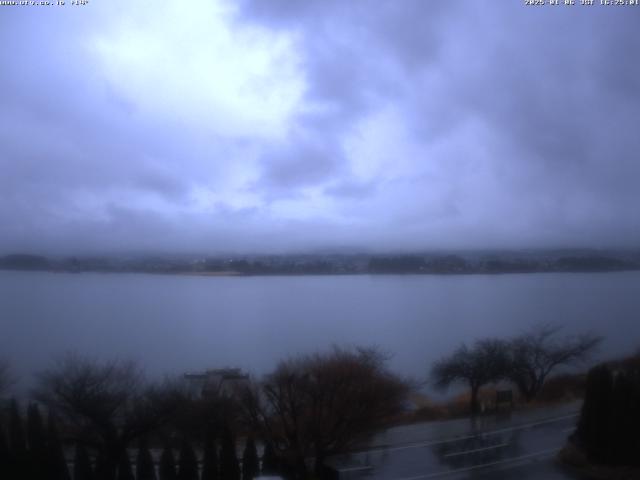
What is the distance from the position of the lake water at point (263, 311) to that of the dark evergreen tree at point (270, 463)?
3.39 meters

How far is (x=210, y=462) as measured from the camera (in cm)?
764

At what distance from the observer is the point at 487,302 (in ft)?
62.2

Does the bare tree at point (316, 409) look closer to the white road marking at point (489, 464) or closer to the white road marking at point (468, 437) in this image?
the white road marking at point (468, 437)

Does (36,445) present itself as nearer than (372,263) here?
Yes

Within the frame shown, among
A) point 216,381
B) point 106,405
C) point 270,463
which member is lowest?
point 270,463

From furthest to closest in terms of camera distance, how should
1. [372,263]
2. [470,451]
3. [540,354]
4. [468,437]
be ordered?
1. [372,263]
2. [540,354]
3. [468,437]
4. [470,451]

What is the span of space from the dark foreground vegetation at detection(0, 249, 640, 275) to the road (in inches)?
243

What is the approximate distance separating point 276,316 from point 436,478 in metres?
8.94

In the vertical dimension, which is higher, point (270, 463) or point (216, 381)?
point (216, 381)

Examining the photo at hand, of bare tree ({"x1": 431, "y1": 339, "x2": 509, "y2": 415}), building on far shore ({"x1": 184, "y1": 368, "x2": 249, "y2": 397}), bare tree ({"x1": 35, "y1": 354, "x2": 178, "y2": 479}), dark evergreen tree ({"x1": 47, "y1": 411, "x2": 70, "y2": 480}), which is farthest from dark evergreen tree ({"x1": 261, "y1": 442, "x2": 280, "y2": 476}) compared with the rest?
bare tree ({"x1": 431, "y1": 339, "x2": 509, "y2": 415})

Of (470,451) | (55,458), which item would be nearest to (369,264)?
(470,451)

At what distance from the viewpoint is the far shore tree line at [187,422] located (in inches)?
295

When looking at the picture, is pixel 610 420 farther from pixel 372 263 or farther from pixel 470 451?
pixel 372 263

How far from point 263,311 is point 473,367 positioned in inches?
258
